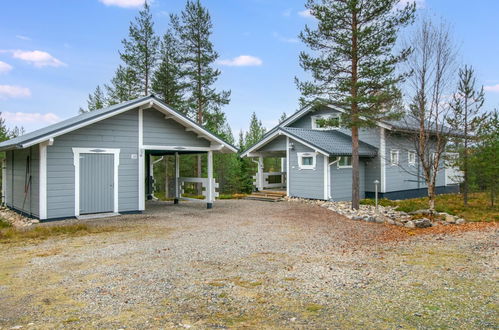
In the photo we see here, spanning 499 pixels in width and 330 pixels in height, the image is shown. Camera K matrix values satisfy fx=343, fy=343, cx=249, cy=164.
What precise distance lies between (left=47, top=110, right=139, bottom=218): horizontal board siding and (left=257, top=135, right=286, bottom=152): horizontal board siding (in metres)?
8.62

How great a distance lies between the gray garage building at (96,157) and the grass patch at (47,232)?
1662 millimetres

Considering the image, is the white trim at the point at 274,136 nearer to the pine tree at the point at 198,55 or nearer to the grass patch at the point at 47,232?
the pine tree at the point at 198,55

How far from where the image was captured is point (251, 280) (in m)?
5.02

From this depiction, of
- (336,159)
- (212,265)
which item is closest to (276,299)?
(212,265)

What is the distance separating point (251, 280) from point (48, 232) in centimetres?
643

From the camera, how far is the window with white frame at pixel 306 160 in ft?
54.6

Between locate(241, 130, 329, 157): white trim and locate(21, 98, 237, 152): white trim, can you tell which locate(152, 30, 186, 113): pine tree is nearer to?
locate(241, 130, 329, 157): white trim

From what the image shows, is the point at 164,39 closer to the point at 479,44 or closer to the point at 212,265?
the point at 479,44

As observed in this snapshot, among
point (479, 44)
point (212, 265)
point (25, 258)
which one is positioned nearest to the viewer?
point (212, 265)

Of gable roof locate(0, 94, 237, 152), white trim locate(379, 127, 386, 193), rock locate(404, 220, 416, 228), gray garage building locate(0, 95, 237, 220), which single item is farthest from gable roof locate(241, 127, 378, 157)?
rock locate(404, 220, 416, 228)

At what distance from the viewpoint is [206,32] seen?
2258cm

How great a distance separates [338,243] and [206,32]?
18.8 meters

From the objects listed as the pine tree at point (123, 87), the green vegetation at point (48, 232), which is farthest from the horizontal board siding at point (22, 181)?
the pine tree at point (123, 87)

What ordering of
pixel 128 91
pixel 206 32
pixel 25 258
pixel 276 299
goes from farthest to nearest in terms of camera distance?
pixel 128 91, pixel 206 32, pixel 25 258, pixel 276 299
